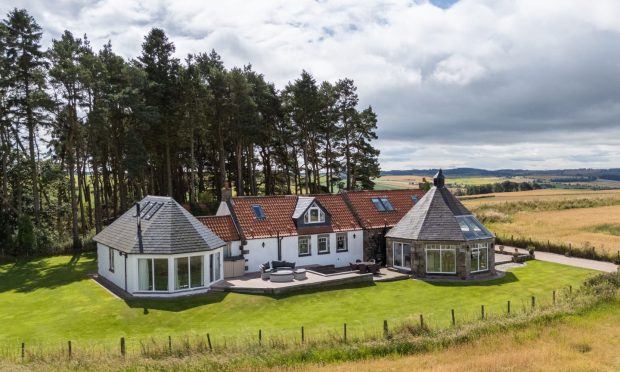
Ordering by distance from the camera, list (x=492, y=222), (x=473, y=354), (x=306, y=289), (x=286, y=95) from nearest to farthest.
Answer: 1. (x=473, y=354)
2. (x=306, y=289)
3. (x=286, y=95)
4. (x=492, y=222)

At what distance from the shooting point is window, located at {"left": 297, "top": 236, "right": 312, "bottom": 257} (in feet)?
104

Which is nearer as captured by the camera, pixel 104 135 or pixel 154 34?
pixel 104 135

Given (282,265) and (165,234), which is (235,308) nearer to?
(165,234)

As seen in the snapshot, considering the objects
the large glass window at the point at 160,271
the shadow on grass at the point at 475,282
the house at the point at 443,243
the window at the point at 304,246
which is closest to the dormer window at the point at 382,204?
the house at the point at 443,243

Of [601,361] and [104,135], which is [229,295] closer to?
[601,361]

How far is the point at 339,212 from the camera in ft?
113

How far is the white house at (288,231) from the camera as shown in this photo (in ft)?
98.3

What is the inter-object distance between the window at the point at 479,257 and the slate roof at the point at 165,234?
16.0 metres

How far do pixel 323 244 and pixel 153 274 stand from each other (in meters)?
12.3

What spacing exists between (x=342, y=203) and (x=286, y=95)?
20.9 m

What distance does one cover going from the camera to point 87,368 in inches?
548

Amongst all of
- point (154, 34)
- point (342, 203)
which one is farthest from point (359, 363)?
point (154, 34)

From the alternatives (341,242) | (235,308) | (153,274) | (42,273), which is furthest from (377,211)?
(42,273)

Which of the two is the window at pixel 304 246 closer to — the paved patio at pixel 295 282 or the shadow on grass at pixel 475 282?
the paved patio at pixel 295 282
